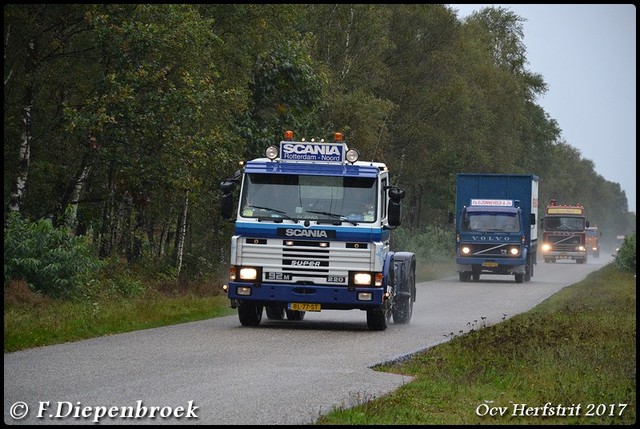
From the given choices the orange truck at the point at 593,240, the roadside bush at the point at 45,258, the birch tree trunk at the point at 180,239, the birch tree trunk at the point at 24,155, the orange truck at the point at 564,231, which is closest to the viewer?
the roadside bush at the point at 45,258

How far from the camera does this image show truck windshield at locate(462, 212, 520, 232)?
45.1m

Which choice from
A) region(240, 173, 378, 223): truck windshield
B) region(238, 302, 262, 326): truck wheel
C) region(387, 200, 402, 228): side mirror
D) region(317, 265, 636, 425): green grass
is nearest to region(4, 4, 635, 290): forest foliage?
region(238, 302, 262, 326): truck wheel

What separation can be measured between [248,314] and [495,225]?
984 inches

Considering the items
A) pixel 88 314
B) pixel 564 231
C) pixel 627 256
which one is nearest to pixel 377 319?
pixel 88 314

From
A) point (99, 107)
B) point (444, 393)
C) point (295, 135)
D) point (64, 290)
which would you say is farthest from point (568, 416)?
point (295, 135)

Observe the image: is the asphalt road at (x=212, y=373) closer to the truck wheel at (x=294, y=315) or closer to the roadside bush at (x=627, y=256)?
the truck wheel at (x=294, y=315)

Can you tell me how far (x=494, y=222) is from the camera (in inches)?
1784

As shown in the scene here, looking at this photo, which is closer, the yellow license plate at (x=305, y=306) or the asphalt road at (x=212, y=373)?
the asphalt road at (x=212, y=373)

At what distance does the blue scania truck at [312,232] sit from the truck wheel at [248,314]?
0.04 meters

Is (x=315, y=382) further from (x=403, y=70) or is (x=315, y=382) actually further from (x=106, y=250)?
(x=403, y=70)

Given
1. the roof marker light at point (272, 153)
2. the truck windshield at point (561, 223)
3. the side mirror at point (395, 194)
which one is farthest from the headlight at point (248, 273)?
Result: the truck windshield at point (561, 223)

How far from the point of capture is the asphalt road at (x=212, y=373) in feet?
35.3

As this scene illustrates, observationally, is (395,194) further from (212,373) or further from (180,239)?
(180,239)

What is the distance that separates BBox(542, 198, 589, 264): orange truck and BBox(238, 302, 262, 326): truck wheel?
5730 cm
